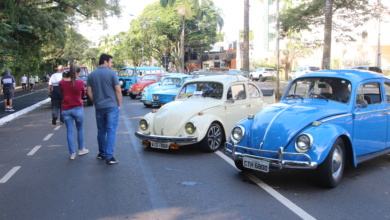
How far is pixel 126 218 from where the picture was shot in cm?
439

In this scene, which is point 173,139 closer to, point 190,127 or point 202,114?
point 190,127

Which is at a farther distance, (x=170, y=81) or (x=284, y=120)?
(x=170, y=81)

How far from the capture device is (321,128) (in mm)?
5375

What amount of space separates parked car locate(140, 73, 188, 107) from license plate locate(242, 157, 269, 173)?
11728 millimetres

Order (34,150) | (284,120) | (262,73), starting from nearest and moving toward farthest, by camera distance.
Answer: (284,120)
(34,150)
(262,73)

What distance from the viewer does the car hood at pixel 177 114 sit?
767 cm

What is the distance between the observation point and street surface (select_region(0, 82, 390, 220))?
455 cm

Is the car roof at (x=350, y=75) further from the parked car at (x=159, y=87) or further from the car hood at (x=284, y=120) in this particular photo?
the parked car at (x=159, y=87)

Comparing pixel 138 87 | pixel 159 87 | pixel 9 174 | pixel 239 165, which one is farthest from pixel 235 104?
pixel 138 87

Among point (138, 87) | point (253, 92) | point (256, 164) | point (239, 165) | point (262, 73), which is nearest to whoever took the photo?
point (256, 164)

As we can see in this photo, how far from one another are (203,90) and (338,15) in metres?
10.8

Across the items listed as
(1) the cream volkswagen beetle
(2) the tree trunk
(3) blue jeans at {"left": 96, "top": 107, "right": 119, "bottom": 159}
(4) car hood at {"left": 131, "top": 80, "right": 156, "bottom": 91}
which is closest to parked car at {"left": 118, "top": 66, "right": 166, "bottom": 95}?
(4) car hood at {"left": 131, "top": 80, "right": 156, "bottom": 91}

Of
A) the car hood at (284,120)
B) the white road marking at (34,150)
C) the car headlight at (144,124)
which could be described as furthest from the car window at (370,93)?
the white road marking at (34,150)

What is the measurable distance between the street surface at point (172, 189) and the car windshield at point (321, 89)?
4.24 ft
